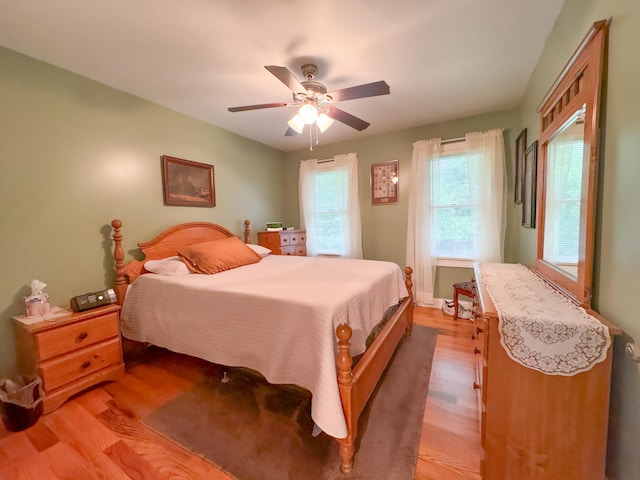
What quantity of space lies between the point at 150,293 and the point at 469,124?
13.1ft

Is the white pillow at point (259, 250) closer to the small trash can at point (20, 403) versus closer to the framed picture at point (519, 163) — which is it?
the small trash can at point (20, 403)

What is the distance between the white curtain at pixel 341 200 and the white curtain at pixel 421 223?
786mm

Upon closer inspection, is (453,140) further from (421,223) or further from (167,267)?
(167,267)

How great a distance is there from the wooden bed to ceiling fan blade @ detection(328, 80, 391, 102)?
1.59 m

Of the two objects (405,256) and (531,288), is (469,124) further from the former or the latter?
(531,288)

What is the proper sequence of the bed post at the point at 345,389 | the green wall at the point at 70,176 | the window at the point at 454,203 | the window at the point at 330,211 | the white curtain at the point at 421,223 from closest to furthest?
the bed post at the point at 345,389 → the green wall at the point at 70,176 → the window at the point at 454,203 → the white curtain at the point at 421,223 → the window at the point at 330,211

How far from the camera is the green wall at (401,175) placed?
9.99 ft

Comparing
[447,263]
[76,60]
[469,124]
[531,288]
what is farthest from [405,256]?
[76,60]

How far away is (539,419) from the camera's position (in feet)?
3.47

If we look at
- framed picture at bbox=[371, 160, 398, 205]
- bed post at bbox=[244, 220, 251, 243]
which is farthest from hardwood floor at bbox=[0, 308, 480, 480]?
framed picture at bbox=[371, 160, 398, 205]

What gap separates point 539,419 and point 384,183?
317cm

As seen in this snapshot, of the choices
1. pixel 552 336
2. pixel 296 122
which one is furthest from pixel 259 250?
pixel 552 336

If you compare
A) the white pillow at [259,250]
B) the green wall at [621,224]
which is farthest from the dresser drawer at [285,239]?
the green wall at [621,224]

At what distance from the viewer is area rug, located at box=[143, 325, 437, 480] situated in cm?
130
